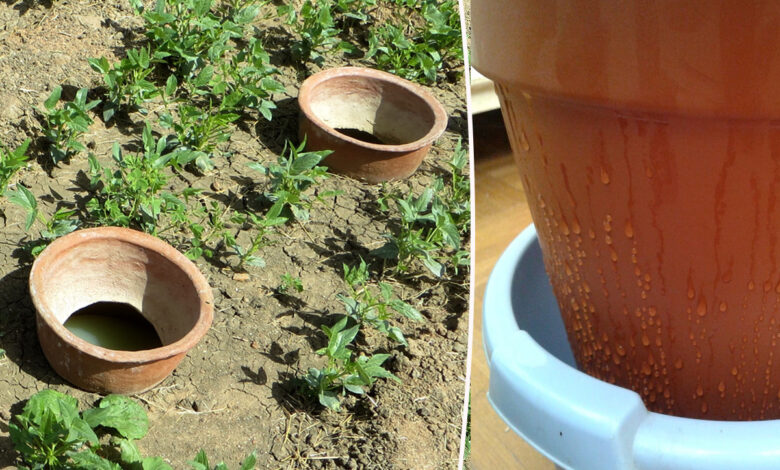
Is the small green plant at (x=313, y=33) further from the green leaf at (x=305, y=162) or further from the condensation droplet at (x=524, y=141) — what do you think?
the condensation droplet at (x=524, y=141)

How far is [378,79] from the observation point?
2609 mm

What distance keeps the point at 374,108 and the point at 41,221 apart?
1.14m

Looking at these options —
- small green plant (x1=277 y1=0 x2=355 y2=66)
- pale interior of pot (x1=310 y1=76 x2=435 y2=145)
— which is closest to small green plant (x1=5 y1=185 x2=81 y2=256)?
pale interior of pot (x1=310 y1=76 x2=435 y2=145)

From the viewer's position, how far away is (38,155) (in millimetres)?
2123

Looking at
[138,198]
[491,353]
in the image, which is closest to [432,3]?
[138,198]

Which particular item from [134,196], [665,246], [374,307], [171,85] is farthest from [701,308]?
[171,85]

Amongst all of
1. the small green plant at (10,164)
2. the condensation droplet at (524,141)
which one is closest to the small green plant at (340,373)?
the small green plant at (10,164)

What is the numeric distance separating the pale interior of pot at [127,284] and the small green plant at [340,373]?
0.28 meters

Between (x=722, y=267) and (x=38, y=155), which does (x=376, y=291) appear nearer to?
(x=38, y=155)

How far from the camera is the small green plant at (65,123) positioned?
2.06 meters

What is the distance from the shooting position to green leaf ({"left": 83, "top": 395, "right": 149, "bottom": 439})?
153 cm

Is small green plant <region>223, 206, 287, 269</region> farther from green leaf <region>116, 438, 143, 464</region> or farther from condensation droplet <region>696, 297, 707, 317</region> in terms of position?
condensation droplet <region>696, 297, 707, 317</region>

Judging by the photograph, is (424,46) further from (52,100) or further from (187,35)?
(52,100)

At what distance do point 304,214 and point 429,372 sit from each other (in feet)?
1.86
